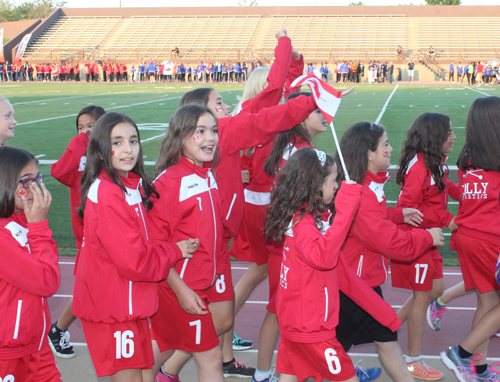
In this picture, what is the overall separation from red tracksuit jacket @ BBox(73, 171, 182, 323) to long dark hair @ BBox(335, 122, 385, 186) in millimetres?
1307

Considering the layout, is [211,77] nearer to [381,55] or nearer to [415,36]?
[381,55]

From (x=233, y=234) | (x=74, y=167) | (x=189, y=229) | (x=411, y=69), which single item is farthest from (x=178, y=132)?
(x=411, y=69)

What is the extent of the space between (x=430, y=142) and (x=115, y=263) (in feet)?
7.82

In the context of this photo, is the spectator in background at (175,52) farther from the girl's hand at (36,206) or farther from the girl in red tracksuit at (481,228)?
the girl's hand at (36,206)

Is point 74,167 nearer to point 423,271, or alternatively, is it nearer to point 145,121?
point 423,271

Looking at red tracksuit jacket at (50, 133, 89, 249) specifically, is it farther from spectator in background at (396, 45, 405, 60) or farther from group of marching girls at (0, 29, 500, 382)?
spectator in background at (396, 45, 405, 60)

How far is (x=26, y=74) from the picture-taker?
2056 inches

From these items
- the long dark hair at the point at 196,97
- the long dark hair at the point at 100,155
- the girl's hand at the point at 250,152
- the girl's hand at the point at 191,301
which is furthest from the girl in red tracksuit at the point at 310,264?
the girl's hand at the point at 250,152

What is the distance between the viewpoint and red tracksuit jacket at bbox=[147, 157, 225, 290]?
297 cm

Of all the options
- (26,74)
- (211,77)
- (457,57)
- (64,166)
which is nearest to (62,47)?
(26,74)

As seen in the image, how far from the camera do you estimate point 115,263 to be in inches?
103

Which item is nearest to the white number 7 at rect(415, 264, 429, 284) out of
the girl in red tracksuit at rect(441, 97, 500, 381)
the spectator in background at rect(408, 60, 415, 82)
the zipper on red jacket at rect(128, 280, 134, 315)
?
the girl in red tracksuit at rect(441, 97, 500, 381)

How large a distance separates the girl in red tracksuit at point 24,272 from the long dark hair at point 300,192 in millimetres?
1143

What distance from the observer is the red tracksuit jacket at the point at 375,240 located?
3146mm
